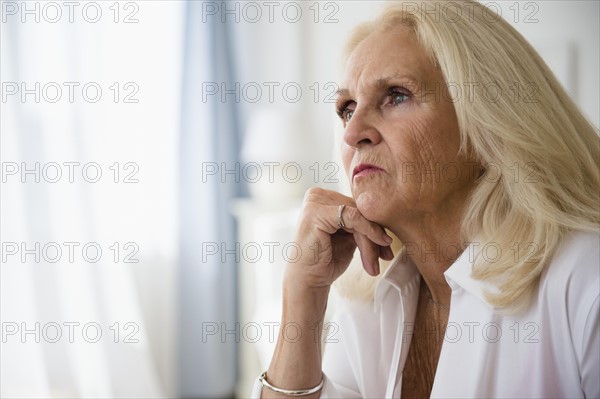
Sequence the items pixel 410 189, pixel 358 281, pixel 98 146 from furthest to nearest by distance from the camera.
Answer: pixel 98 146
pixel 358 281
pixel 410 189

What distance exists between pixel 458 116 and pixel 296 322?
550 millimetres

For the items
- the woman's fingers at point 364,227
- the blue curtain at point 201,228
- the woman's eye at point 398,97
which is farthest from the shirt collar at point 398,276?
the blue curtain at point 201,228

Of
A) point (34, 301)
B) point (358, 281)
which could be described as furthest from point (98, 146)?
point (358, 281)

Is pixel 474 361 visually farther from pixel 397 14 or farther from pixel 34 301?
pixel 34 301

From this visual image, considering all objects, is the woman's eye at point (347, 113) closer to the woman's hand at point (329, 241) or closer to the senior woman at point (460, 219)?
the senior woman at point (460, 219)

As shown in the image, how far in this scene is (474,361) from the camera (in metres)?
1.01

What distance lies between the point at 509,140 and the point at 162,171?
1888mm

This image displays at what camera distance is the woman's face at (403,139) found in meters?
1.08

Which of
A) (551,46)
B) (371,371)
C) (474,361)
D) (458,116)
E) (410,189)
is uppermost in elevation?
(551,46)

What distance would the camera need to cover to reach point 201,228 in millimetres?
2889

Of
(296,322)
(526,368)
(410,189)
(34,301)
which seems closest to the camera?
(526,368)

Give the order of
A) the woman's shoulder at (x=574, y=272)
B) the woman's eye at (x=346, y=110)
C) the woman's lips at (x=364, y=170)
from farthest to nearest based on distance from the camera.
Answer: the woman's eye at (x=346, y=110), the woman's lips at (x=364, y=170), the woman's shoulder at (x=574, y=272)

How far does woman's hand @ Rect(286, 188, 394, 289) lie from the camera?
45.7 inches

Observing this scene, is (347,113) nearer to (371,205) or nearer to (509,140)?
(371,205)
